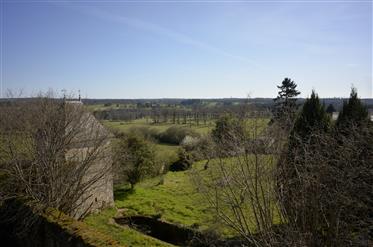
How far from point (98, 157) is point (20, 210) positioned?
4.50 meters

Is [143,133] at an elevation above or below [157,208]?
above

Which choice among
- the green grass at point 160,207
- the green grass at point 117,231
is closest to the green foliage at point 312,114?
the green grass at point 160,207

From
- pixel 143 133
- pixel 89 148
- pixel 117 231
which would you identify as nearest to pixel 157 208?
pixel 117 231

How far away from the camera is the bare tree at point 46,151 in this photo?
45.8ft

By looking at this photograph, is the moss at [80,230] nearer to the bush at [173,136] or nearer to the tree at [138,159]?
the tree at [138,159]

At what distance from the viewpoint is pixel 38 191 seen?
13953mm

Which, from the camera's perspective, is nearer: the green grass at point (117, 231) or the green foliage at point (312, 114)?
the green grass at point (117, 231)

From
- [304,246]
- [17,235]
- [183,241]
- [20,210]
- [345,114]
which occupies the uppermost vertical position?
[345,114]

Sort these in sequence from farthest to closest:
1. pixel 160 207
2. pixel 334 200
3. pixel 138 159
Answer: pixel 138 159 < pixel 160 207 < pixel 334 200

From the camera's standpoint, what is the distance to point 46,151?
14.1 meters

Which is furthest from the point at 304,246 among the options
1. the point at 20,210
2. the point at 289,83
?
the point at 289,83

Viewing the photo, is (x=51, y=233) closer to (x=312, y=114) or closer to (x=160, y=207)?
(x=160, y=207)

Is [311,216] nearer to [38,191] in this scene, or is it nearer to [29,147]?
[38,191]

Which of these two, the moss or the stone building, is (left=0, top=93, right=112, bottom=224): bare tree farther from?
the moss
